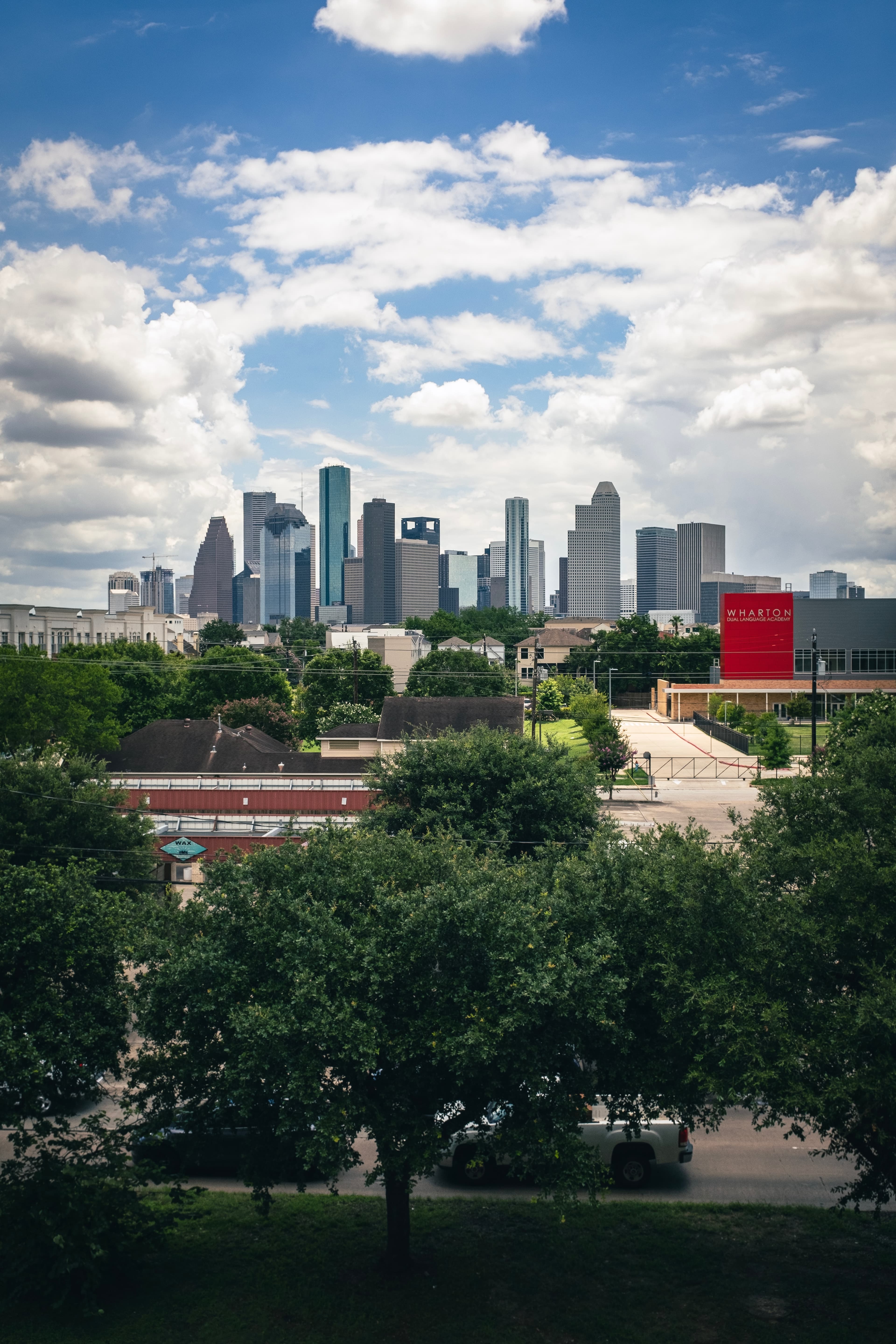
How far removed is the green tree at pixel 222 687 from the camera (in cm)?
7250

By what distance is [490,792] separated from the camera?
2602 cm

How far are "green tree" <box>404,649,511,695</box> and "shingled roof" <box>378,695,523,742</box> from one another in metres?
32.8

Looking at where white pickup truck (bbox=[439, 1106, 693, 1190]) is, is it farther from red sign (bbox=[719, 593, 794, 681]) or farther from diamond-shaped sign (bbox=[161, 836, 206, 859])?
red sign (bbox=[719, 593, 794, 681])

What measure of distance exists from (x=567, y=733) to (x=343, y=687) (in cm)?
1912

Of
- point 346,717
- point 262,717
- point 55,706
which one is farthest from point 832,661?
point 55,706

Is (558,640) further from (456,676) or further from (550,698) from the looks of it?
(456,676)

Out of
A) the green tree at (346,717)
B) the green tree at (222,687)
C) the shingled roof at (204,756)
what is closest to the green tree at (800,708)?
the green tree at (346,717)

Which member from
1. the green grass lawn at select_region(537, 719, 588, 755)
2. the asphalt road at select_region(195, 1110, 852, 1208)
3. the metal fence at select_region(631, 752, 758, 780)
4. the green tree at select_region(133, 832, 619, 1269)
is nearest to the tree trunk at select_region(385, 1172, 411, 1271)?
the green tree at select_region(133, 832, 619, 1269)

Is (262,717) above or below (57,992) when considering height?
above

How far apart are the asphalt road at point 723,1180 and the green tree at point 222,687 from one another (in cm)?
5548

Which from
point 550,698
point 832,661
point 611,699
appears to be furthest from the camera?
point 550,698

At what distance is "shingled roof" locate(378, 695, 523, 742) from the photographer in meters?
45.5

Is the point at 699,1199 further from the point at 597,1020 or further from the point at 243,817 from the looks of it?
the point at 243,817

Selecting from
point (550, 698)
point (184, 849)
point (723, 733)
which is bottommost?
point (184, 849)
